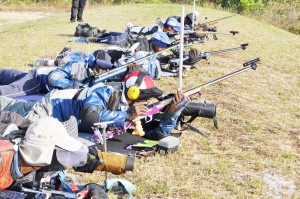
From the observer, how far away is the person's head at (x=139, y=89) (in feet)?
17.7

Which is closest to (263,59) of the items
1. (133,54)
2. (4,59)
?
(133,54)

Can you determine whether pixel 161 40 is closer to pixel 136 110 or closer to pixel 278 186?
pixel 136 110

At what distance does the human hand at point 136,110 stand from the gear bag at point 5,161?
2377 mm

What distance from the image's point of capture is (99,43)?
13.5 metres

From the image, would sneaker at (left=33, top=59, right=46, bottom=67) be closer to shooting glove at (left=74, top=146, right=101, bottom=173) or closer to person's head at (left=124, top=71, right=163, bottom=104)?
person's head at (left=124, top=71, right=163, bottom=104)

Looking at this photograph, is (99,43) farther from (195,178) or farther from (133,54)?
(195,178)

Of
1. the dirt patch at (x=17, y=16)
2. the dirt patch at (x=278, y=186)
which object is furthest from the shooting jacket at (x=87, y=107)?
the dirt patch at (x=17, y=16)

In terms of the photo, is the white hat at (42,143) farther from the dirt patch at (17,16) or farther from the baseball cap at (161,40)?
the dirt patch at (17,16)

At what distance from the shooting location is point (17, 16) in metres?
25.8

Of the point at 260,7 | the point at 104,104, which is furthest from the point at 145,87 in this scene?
the point at 260,7

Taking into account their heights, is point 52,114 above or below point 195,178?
above

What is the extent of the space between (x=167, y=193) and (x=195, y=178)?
0.53 meters

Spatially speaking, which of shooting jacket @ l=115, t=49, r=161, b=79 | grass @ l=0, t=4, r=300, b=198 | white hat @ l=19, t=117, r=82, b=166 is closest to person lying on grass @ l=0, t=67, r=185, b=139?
grass @ l=0, t=4, r=300, b=198

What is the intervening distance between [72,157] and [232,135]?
3634 mm
